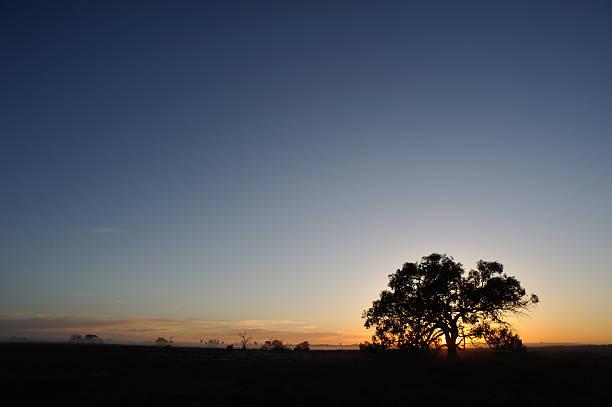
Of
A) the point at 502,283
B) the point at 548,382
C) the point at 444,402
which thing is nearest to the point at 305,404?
the point at 444,402

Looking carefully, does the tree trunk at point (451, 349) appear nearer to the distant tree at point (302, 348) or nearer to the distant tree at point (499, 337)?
the distant tree at point (499, 337)

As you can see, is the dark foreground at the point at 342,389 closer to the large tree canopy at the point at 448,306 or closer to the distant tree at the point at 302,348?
the large tree canopy at the point at 448,306

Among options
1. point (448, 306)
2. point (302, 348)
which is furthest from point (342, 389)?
point (302, 348)

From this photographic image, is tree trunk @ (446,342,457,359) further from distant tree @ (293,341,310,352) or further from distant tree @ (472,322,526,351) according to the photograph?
distant tree @ (293,341,310,352)

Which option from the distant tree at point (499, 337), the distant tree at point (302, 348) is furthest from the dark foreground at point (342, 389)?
the distant tree at point (302, 348)

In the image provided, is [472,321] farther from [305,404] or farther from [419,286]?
[305,404]

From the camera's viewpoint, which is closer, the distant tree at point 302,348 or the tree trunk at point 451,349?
the tree trunk at point 451,349

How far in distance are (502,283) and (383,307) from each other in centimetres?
1269

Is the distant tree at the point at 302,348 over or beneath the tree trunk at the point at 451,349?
beneath

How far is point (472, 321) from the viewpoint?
1513 inches

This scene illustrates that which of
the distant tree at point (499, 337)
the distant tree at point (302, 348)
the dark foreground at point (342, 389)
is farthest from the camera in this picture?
the distant tree at point (302, 348)

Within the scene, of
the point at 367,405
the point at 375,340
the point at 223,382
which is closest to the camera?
the point at 367,405

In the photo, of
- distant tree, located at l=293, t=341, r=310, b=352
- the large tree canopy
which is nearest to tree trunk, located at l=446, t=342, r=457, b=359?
the large tree canopy

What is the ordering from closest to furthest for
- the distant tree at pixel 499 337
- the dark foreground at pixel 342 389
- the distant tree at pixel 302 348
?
the dark foreground at pixel 342 389 → the distant tree at pixel 499 337 → the distant tree at pixel 302 348
